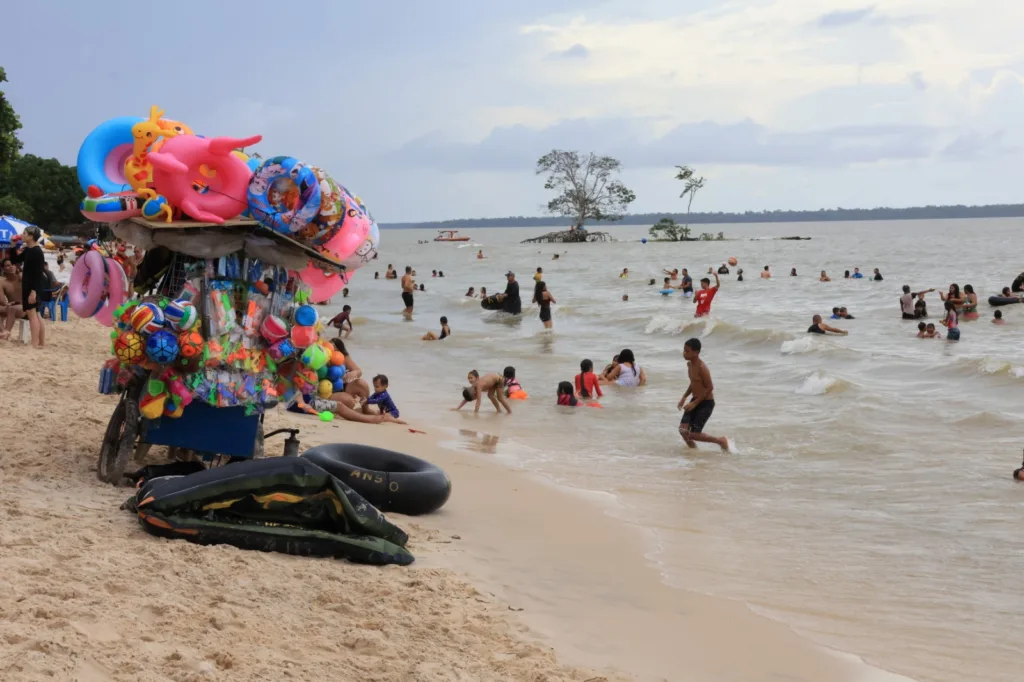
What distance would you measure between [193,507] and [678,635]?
288 cm

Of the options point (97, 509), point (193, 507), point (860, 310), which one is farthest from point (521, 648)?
point (860, 310)

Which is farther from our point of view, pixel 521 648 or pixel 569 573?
pixel 569 573

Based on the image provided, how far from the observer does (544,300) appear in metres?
25.4

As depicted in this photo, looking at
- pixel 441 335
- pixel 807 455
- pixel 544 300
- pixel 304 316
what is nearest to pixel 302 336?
pixel 304 316

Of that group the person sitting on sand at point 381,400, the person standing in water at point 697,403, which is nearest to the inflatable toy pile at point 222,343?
the person sitting on sand at point 381,400

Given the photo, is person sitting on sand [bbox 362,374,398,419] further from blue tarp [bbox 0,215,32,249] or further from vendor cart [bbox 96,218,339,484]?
blue tarp [bbox 0,215,32,249]

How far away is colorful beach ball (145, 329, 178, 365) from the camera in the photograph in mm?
6426

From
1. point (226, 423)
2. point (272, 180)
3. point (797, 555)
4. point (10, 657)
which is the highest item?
point (272, 180)

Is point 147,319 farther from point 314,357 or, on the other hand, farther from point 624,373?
point 624,373

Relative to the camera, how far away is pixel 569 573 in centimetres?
654

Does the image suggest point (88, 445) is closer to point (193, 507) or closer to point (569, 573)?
point (193, 507)

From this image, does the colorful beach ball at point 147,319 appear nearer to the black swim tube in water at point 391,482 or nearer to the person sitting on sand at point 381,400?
the black swim tube in water at point 391,482

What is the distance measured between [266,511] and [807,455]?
737cm

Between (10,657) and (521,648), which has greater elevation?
(10,657)
